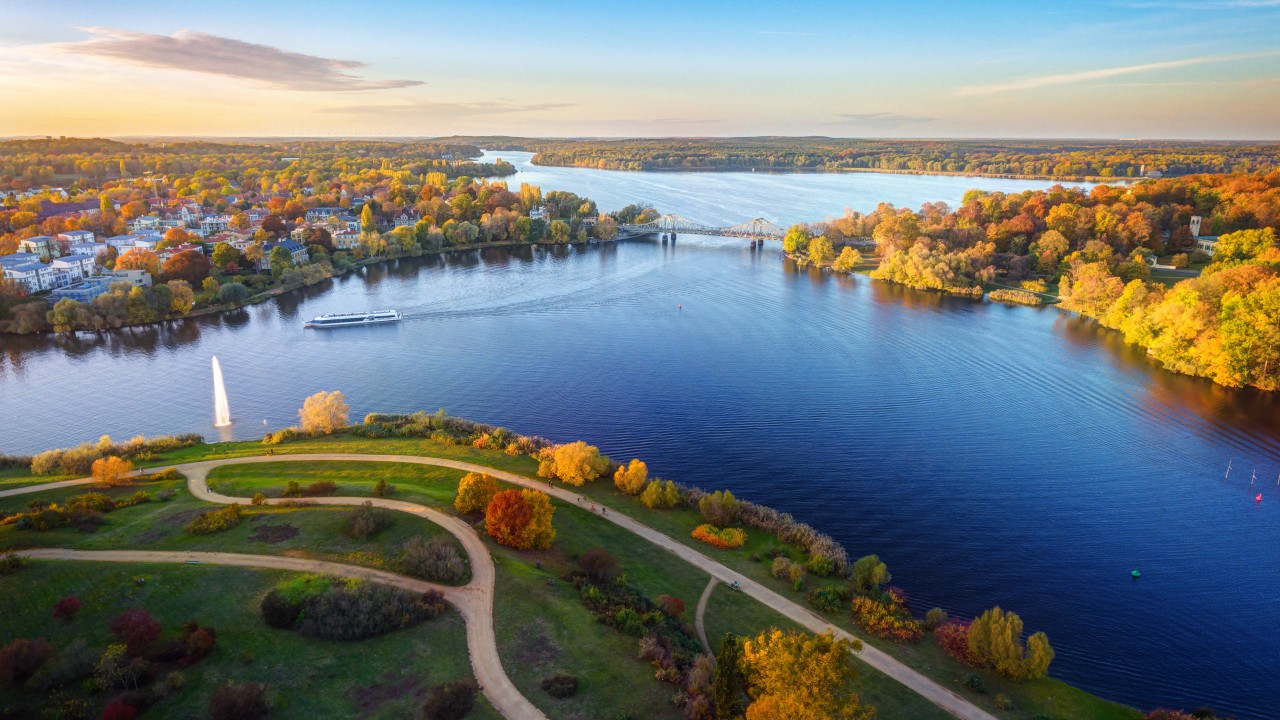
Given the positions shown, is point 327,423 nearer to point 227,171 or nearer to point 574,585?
point 574,585

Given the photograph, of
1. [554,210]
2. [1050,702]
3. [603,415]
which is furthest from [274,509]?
[554,210]

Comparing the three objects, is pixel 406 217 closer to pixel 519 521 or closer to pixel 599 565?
pixel 519 521

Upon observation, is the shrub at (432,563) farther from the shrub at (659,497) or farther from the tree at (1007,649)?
the tree at (1007,649)

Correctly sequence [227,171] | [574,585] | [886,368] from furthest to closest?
1. [227,171]
2. [886,368]
3. [574,585]

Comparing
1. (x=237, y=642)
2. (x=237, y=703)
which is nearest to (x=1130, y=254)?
(x=237, y=642)

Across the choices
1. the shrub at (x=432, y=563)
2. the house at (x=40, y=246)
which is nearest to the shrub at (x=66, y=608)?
the shrub at (x=432, y=563)
